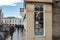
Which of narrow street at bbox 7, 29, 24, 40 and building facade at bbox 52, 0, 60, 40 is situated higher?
building facade at bbox 52, 0, 60, 40

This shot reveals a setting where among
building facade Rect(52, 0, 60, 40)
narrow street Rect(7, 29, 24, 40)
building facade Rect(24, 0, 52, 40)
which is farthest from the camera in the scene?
narrow street Rect(7, 29, 24, 40)

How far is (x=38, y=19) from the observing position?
11180mm

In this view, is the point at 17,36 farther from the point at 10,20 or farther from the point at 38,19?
the point at 38,19

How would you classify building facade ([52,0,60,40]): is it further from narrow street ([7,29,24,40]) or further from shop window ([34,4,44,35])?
narrow street ([7,29,24,40])

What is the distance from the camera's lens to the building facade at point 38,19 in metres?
10.9

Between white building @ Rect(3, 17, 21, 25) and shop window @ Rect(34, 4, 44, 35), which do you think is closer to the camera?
shop window @ Rect(34, 4, 44, 35)

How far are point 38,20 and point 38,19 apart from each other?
57mm

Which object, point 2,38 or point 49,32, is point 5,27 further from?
point 49,32

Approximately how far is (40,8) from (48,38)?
1.72 meters

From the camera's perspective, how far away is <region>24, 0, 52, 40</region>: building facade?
10.9m

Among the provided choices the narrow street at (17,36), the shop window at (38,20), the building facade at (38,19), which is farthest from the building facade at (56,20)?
the narrow street at (17,36)

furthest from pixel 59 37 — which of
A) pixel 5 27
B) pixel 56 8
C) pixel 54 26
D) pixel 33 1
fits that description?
pixel 5 27

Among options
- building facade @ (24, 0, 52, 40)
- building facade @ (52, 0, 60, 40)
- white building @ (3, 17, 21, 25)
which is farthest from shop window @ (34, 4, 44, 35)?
white building @ (3, 17, 21, 25)

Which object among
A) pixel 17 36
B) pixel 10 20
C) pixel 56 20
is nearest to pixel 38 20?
pixel 56 20
